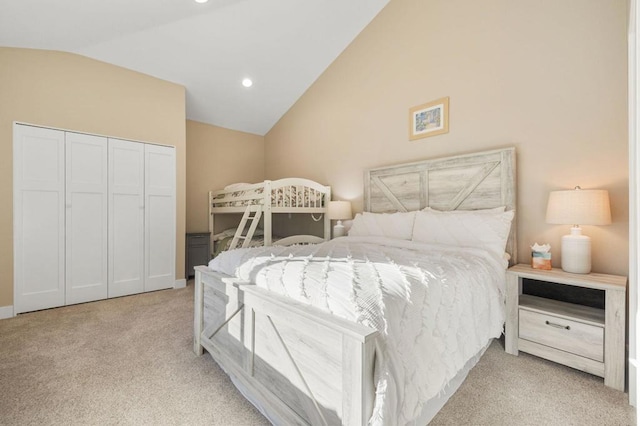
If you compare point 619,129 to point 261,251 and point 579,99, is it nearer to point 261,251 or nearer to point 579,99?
point 579,99

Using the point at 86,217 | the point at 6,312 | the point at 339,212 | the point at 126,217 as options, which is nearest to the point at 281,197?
the point at 339,212

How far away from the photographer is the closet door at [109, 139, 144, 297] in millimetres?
3324

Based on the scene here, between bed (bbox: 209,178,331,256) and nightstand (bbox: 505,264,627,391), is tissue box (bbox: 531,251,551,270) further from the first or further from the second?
bed (bbox: 209,178,331,256)

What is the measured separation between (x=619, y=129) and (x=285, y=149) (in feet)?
13.1

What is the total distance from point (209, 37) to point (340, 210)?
2465mm

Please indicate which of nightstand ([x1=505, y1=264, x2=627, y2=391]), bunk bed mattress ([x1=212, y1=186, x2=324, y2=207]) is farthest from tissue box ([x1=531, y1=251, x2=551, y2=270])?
bunk bed mattress ([x1=212, y1=186, x2=324, y2=207])

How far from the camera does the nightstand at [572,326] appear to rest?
1645mm

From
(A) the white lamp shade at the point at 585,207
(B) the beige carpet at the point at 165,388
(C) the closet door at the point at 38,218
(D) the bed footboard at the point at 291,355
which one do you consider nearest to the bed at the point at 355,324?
(D) the bed footboard at the point at 291,355

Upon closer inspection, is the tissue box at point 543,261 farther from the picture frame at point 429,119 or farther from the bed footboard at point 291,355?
the bed footboard at point 291,355

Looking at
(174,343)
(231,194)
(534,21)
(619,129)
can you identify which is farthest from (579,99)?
(231,194)

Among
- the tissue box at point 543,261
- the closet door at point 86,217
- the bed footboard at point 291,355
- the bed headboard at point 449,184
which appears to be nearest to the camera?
the bed footboard at point 291,355

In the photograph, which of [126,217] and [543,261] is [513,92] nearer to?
[543,261]

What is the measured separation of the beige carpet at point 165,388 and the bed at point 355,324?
154 mm

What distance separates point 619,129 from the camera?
6.48ft
